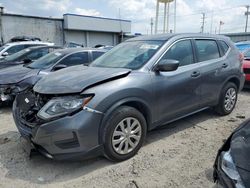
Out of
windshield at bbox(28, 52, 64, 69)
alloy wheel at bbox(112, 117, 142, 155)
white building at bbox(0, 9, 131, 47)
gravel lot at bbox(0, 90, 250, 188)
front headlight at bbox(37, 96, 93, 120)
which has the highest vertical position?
white building at bbox(0, 9, 131, 47)

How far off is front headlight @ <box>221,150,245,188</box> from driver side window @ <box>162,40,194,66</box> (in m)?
2.06

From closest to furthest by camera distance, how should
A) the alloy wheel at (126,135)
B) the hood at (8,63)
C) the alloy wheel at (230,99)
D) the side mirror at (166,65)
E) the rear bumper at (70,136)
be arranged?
the rear bumper at (70,136), the alloy wheel at (126,135), the side mirror at (166,65), the alloy wheel at (230,99), the hood at (8,63)

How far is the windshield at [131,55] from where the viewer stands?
3.64m

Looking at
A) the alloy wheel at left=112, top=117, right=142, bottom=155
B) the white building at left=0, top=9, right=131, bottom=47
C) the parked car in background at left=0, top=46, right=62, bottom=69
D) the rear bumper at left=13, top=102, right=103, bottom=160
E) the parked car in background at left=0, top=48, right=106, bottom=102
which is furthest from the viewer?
the white building at left=0, top=9, right=131, bottom=47

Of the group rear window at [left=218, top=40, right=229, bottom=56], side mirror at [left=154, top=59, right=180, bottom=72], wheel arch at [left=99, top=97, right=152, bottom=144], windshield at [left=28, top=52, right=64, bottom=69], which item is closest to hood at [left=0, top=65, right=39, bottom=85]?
windshield at [left=28, top=52, right=64, bottom=69]

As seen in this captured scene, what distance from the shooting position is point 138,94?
10.8 ft

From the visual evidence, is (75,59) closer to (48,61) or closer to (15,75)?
(48,61)

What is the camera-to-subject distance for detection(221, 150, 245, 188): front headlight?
1.70 m

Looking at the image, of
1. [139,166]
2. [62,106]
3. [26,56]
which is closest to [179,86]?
[139,166]

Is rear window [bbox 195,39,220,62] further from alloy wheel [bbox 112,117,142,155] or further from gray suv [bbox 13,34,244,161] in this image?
alloy wheel [bbox 112,117,142,155]

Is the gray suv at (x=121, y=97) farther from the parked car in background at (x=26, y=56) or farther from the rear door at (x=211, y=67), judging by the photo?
the parked car in background at (x=26, y=56)

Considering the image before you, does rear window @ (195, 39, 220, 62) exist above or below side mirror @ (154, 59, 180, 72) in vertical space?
above

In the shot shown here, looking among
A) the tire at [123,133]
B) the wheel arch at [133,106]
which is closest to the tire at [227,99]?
the wheel arch at [133,106]

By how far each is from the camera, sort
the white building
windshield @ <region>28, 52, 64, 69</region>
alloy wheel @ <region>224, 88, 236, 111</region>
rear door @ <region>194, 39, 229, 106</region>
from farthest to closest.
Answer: the white building < windshield @ <region>28, 52, 64, 69</region> < alloy wheel @ <region>224, 88, 236, 111</region> < rear door @ <region>194, 39, 229, 106</region>
